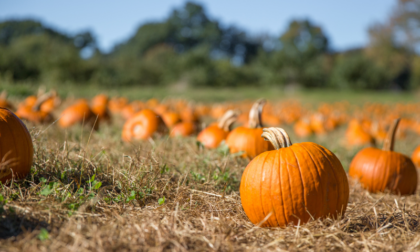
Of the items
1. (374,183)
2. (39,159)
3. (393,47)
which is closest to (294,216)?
(374,183)

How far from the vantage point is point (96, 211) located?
196 cm

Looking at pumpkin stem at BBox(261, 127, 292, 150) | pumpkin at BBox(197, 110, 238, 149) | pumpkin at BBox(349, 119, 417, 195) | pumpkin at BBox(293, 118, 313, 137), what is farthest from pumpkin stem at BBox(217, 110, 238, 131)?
pumpkin at BBox(293, 118, 313, 137)

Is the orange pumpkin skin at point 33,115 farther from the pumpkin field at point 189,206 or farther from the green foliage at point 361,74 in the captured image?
the green foliage at point 361,74

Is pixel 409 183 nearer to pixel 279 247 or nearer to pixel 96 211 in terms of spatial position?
pixel 279 247

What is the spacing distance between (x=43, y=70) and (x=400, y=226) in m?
26.1

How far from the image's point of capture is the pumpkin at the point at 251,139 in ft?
10.9

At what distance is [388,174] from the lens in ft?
10.3

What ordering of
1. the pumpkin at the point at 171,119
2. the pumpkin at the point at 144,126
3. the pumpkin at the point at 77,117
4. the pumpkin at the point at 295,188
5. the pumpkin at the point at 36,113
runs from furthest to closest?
the pumpkin at the point at 171,119
the pumpkin at the point at 77,117
the pumpkin at the point at 36,113
the pumpkin at the point at 144,126
the pumpkin at the point at 295,188

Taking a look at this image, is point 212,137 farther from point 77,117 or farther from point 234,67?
point 234,67

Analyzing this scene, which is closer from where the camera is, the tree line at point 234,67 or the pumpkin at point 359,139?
the pumpkin at point 359,139

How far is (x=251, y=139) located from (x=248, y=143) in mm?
54

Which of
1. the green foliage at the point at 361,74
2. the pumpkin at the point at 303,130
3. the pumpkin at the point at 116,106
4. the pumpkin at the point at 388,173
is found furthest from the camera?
the green foliage at the point at 361,74

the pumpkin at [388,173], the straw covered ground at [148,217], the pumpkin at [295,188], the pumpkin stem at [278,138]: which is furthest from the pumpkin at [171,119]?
the pumpkin at [295,188]

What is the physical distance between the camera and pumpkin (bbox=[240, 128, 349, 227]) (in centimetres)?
192
